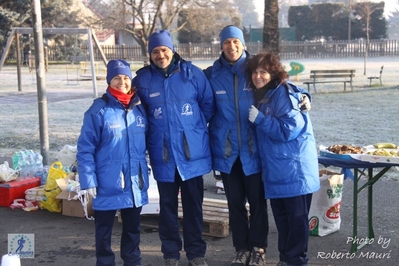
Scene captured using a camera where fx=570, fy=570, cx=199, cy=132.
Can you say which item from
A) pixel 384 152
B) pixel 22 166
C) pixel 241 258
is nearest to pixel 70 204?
pixel 22 166

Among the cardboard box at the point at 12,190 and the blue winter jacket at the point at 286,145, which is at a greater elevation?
the blue winter jacket at the point at 286,145

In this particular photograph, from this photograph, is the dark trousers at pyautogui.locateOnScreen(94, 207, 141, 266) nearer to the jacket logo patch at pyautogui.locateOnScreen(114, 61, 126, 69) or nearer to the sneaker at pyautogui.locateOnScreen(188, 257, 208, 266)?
the sneaker at pyautogui.locateOnScreen(188, 257, 208, 266)

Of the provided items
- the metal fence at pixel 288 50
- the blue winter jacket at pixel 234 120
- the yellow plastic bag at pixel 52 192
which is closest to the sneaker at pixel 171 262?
the blue winter jacket at pixel 234 120

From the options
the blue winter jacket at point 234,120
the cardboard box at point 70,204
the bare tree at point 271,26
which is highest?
the bare tree at point 271,26

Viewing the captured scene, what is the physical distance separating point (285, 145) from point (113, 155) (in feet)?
4.14

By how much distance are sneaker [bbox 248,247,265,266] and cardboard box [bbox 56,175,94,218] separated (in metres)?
2.12

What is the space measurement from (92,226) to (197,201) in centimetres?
162

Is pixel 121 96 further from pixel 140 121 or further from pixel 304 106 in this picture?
pixel 304 106

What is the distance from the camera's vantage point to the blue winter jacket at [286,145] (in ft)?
13.3

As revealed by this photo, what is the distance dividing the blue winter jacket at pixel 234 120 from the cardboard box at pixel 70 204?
6.78 feet

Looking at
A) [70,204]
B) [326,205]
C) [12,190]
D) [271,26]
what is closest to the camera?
[326,205]

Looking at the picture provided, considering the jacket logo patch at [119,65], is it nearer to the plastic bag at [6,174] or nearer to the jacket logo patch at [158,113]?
the jacket logo patch at [158,113]

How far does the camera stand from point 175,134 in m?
4.31

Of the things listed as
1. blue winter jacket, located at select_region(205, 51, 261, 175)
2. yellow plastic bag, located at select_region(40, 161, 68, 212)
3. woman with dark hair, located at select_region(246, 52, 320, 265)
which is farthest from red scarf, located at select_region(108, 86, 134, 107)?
yellow plastic bag, located at select_region(40, 161, 68, 212)
